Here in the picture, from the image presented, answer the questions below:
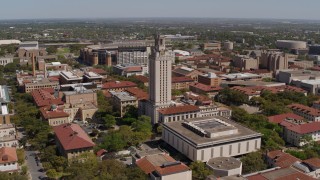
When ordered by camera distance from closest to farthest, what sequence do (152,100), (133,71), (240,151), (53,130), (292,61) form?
(240,151) < (53,130) < (152,100) < (133,71) < (292,61)

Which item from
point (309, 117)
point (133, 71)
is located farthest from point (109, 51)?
point (309, 117)

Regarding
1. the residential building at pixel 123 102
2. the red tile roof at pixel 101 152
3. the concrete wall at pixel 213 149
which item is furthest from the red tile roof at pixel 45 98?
the concrete wall at pixel 213 149

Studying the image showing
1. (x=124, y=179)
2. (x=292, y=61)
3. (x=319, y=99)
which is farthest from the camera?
→ (x=292, y=61)

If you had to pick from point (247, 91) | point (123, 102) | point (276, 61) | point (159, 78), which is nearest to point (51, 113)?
point (123, 102)

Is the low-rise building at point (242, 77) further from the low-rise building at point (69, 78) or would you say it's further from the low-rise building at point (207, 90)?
the low-rise building at point (69, 78)

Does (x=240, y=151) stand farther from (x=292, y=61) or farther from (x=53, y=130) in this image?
(x=292, y=61)

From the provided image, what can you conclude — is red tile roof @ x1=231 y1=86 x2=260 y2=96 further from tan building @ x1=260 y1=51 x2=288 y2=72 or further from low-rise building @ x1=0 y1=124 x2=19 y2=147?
low-rise building @ x1=0 y1=124 x2=19 y2=147

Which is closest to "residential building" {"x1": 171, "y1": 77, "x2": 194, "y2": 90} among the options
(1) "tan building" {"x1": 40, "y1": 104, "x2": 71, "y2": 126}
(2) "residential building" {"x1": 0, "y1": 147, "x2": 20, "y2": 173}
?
(1) "tan building" {"x1": 40, "y1": 104, "x2": 71, "y2": 126}
